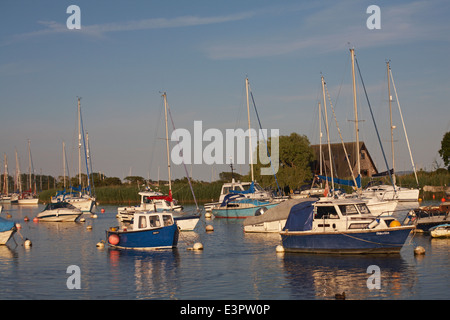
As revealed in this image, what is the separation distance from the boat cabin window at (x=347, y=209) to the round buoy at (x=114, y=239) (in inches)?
595

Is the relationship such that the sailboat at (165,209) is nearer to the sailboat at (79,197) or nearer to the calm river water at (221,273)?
the calm river water at (221,273)

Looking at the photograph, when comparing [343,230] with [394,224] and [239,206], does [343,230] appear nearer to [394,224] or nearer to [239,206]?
[394,224]

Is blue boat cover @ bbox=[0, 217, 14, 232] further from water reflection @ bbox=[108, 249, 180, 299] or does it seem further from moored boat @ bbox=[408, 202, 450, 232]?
moored boat @ bbox=[408, 202, 450, 232]

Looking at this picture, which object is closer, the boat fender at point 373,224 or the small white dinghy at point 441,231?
the boat fender at point 373,224

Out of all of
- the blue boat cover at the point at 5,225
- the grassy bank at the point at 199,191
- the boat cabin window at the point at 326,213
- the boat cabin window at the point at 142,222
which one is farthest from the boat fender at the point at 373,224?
the grassy bank at the point at 199,191

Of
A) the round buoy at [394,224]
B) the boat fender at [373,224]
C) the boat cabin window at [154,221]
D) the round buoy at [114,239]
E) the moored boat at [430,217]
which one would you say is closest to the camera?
the round buoy at [394,224]

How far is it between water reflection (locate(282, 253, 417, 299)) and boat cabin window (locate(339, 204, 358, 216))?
2486 millimetres

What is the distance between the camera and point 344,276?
94.1 ft

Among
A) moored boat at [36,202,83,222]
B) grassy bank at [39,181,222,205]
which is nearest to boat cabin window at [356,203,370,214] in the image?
moored boat at [36,202,83,222]

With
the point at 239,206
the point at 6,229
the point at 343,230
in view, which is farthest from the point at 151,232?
the point at 239,206

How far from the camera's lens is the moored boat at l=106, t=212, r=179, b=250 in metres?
38.8

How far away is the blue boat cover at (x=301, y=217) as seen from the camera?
1384 inches
